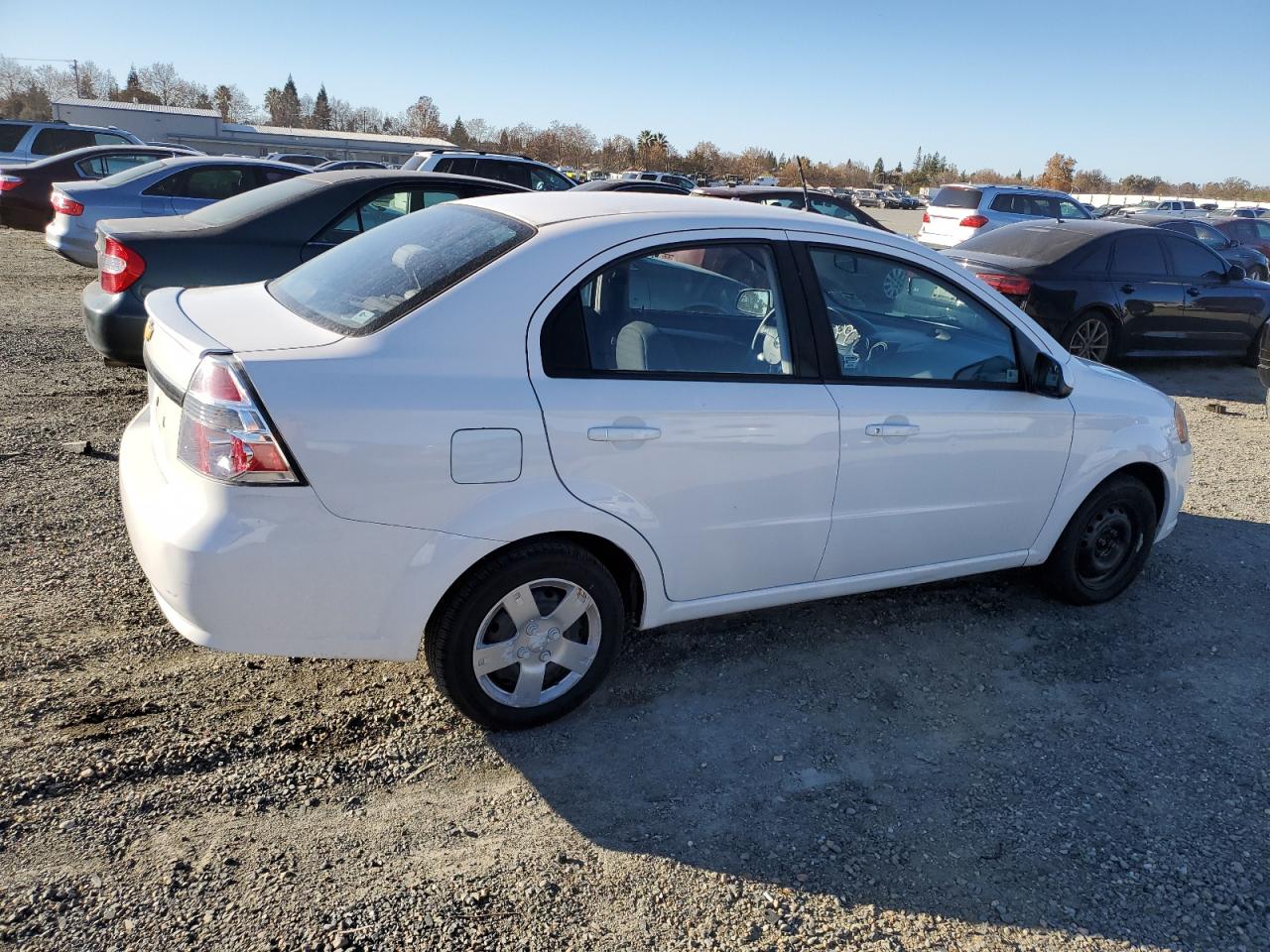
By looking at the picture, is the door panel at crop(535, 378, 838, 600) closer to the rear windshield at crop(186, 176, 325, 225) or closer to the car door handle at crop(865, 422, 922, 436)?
the car door handle at crop(865, 422, 922, 436)

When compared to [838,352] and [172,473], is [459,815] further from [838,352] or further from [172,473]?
[838,352]

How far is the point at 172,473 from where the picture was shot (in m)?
2.78

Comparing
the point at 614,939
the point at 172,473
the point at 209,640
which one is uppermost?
the point at 172,473

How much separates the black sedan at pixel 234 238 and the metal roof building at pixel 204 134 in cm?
6202

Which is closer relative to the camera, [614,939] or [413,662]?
[614,939]

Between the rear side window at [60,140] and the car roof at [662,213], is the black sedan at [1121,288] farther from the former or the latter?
the rear side window at [60,140]

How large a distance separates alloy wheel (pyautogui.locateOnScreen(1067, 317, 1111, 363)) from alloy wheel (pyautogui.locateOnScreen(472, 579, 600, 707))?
25.8 feet

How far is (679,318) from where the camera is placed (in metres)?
3.42

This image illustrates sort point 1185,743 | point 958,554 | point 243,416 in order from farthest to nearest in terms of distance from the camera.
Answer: point 958,554 → point 1185,743 → point 243,416

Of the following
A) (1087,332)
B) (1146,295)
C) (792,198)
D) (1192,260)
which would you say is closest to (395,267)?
(1087,332)

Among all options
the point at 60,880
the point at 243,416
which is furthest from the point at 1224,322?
the point at 60,880

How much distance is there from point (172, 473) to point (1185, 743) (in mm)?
3603

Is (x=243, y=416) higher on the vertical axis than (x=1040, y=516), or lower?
higher

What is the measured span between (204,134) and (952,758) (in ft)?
263
